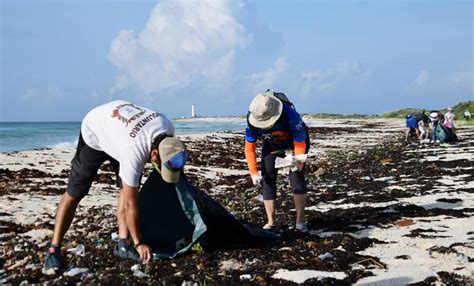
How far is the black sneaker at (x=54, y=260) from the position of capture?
4898 millimetres

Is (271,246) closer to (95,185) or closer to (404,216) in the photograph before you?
(404,216)

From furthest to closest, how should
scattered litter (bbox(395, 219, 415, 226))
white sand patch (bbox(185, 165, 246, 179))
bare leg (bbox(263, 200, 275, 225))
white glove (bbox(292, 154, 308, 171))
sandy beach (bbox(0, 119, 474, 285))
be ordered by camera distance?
1. white sand patch (bbox(185, 165, 246, 179))
2. scattered litter (bbox(395, 219, 415, 226))
3. bare leg (bbox(263, 200, 275, 225))
4. white glove (bbox(292, 154, 308, 171))
5. sandy beach (bbox(0, 119, 474, 285))

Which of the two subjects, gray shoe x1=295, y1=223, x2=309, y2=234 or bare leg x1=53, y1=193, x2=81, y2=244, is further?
gray shoe x1=295, y1=223, x2=309, y2=234

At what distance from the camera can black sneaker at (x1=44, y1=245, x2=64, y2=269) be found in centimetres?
490

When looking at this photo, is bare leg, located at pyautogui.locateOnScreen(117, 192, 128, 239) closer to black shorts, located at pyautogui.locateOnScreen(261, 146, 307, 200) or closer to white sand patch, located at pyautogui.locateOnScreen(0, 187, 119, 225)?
black shorts, located at pyautogui.locateOnScreen(261, 146, 307, 200)

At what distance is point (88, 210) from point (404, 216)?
5492mm

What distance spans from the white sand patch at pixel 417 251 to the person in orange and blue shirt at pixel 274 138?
3.55 ft

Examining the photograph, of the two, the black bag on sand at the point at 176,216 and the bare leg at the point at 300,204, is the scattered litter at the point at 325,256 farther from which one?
the bare leg at the point at 300,204

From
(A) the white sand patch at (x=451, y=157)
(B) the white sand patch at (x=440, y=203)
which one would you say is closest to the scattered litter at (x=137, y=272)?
(B) the white sand patch at (x=440, y=203)

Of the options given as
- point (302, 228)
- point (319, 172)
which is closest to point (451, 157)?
point (319, 172)

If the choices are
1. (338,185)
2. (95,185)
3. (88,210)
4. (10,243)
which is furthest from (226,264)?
(95,185)

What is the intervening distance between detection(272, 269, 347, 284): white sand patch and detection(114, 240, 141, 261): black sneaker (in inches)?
61.0

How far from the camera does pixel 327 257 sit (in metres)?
5.18

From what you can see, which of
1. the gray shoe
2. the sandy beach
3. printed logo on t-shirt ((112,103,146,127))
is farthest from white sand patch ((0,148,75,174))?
printed logo on t-shirt ((112,103,146,127))
